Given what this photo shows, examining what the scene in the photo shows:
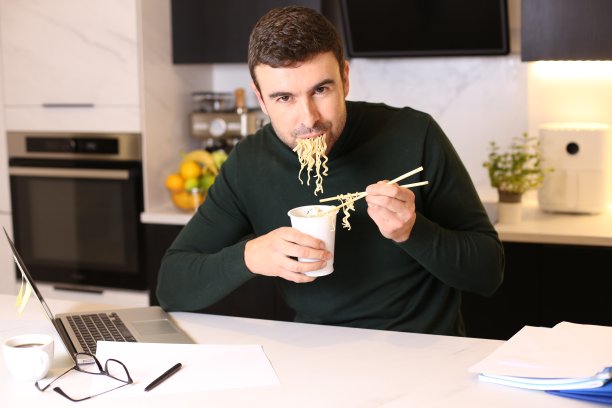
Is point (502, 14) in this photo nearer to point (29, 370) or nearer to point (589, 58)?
point (589, 58)

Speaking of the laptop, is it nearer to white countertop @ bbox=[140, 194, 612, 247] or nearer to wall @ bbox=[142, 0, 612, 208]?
white countertop @ bbox=[140, 194, 612, 247]

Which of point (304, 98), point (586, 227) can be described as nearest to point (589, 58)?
point (586, 227)

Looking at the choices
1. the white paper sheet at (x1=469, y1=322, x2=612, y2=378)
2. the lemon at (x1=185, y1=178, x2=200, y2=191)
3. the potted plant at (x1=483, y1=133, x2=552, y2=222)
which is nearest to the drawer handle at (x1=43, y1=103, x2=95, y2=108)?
the lemon at (x1=185, y1=178, x2=200, y2=191)

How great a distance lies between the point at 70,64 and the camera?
3480 millimetres

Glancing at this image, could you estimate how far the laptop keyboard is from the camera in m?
1.74

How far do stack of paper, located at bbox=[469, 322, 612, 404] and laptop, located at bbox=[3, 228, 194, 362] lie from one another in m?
0.64

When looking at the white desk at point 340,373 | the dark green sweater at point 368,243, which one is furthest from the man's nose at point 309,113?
the white desk at point 340,373

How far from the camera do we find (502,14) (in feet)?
10.3

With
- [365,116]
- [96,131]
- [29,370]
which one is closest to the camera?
[29,370]

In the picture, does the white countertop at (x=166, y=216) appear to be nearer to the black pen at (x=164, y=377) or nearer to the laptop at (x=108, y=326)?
the laptop at (x=108, y=326)

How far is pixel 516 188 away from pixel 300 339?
148cm

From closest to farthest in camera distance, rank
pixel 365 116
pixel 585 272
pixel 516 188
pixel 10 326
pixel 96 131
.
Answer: pixel 10 326
pixel 365 116
pixel 585 272
pixel 516 188
pixel 96 131

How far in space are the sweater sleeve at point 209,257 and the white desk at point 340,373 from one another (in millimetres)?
78

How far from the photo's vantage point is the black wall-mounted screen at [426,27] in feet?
10.4
